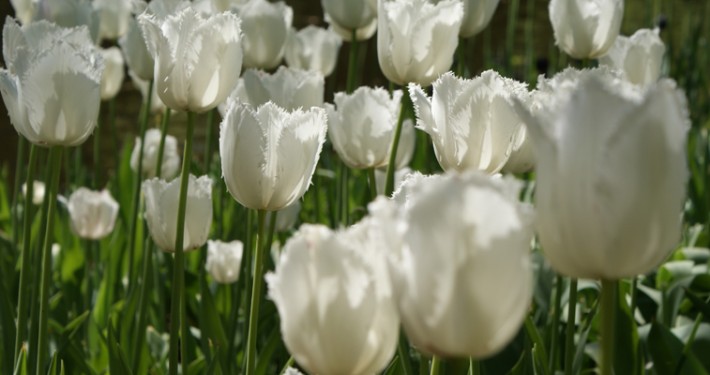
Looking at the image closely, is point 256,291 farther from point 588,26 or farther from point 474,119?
point 588,26

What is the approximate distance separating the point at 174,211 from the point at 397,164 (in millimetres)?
544

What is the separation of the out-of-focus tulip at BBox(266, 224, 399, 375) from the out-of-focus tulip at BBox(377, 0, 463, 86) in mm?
799

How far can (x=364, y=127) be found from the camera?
1.55 m

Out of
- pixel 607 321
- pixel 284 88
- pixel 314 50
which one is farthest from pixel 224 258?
pixel 607 321

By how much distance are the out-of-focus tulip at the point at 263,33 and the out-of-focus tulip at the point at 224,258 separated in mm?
334

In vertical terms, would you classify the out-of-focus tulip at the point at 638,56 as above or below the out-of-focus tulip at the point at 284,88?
above

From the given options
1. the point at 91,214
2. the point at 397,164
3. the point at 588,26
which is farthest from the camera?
the point at 91,214

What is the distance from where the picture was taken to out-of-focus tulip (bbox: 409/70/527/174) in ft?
3.34

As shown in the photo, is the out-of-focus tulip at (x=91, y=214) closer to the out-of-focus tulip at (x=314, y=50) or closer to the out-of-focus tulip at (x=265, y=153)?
the out-of-focus tulip at (x=314, y=50)

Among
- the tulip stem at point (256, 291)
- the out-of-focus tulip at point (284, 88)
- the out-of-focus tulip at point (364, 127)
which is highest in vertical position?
the out-of-focus tulip at point (284, 88)

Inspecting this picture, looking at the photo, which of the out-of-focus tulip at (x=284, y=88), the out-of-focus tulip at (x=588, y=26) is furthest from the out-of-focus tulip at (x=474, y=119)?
the out-of-focus tulip at (x=588, y=26)

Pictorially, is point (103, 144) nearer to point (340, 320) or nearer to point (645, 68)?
point (645, 68)

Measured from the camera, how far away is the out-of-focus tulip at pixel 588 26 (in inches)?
65.3

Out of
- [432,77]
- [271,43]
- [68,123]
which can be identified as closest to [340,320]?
[68,123]
